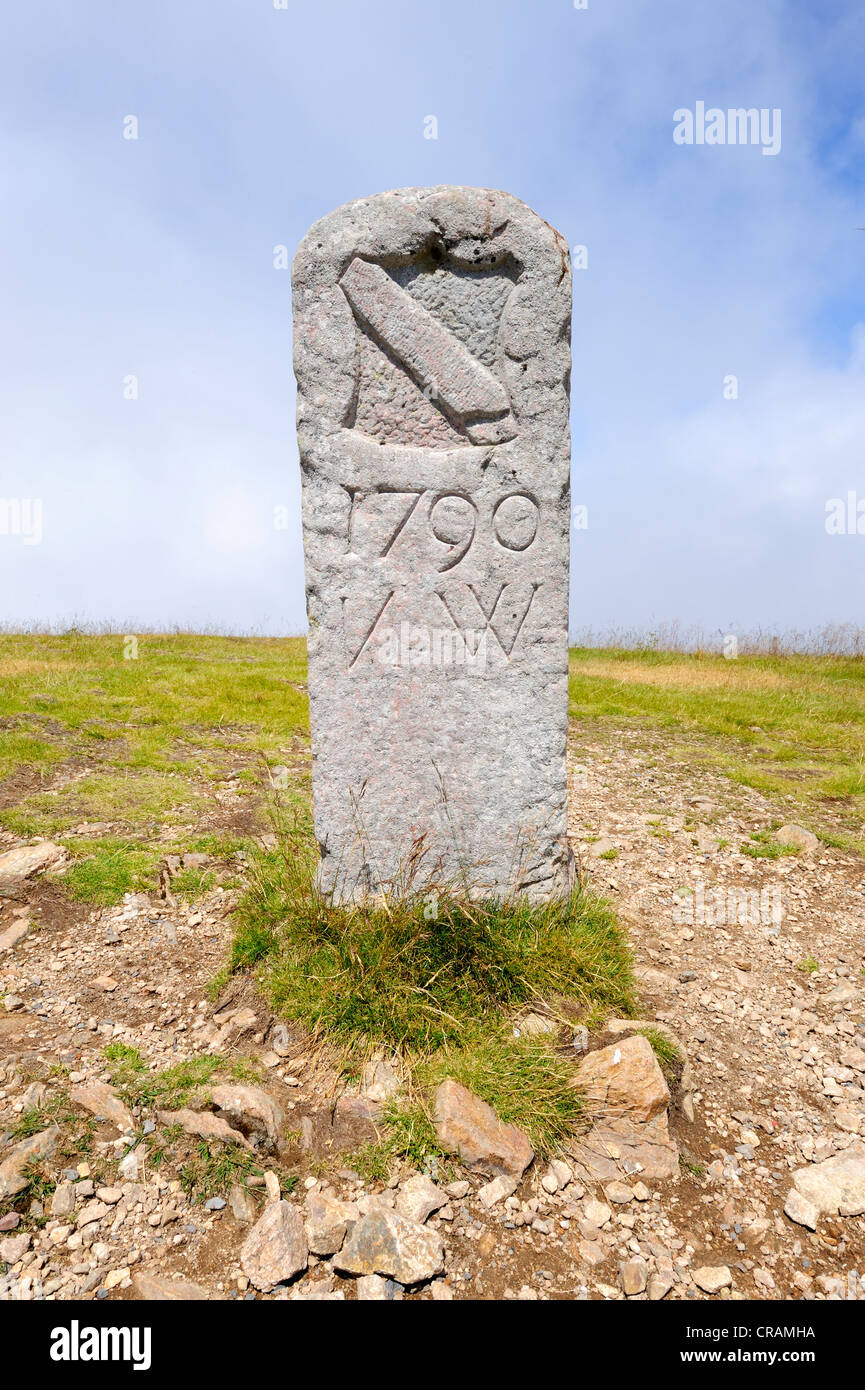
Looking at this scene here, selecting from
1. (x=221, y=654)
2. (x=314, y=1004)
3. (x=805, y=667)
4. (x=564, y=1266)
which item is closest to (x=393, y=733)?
(x=314, y=1004)

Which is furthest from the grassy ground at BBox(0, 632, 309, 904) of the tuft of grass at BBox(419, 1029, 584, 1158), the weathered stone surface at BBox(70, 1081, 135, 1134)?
the tuft of grass at BBox(419, 1029, 584, 1158)

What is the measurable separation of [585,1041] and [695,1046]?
613mm

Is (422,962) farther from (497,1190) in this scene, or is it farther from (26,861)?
(26,861)

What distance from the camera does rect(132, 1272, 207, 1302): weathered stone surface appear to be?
2189 millimetres

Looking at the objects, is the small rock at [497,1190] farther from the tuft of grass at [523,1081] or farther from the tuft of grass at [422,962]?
the tuft of grass at [422,962]

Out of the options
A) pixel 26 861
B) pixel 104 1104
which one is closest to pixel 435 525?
pixel 104 1104

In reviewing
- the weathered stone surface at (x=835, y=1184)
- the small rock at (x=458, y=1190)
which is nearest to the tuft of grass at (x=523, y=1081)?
the small rock at (x=458, y=1190)

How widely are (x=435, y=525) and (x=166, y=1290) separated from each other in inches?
114

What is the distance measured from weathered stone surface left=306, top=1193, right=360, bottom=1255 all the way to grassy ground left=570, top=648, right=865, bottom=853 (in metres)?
4.42

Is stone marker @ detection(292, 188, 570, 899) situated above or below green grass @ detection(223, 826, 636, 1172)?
above

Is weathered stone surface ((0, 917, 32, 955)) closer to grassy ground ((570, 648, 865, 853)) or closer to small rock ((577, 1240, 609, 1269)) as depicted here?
small rock ((577, 1240, 609, 1269))

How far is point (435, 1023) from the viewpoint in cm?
304

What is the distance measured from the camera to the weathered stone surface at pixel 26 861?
14.7 ft

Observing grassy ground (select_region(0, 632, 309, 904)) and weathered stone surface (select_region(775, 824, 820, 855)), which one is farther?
weathered stone surface (select_region(775, 824, 820, 855))
